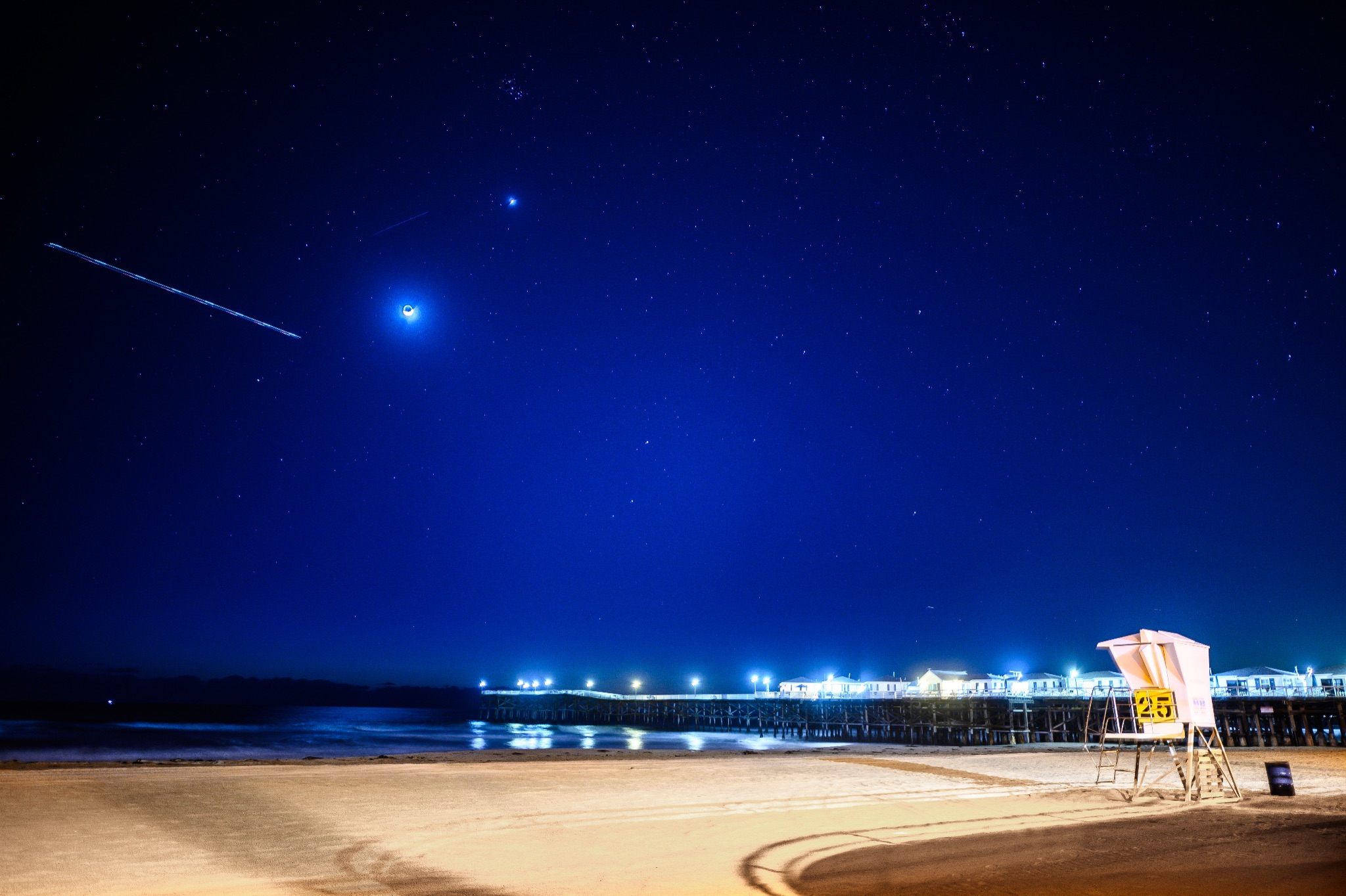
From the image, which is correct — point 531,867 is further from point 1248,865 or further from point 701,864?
point 1248,865

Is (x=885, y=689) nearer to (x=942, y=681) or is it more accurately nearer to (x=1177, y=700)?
(x=942, y=681)

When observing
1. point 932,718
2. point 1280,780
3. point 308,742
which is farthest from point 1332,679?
point 308,742

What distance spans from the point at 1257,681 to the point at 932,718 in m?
18.6

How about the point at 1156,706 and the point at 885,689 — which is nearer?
the point at 1156,706

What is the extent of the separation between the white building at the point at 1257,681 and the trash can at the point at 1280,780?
32028 millimetres

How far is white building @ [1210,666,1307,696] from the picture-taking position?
135 ft

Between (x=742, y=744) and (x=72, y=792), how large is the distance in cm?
3696

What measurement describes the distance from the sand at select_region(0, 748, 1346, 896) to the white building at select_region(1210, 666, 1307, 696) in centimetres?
3081

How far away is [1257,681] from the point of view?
47.6 m

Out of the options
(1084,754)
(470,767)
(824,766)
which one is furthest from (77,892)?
(1084,754)

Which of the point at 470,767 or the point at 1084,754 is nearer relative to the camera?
the point at 470,767

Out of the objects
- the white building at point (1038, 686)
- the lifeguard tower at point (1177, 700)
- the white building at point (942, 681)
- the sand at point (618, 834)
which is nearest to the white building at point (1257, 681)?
the white building at point (1038, 686)

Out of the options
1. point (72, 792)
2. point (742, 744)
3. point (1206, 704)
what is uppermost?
point (1206, 704)

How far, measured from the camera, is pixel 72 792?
40.9 feet
